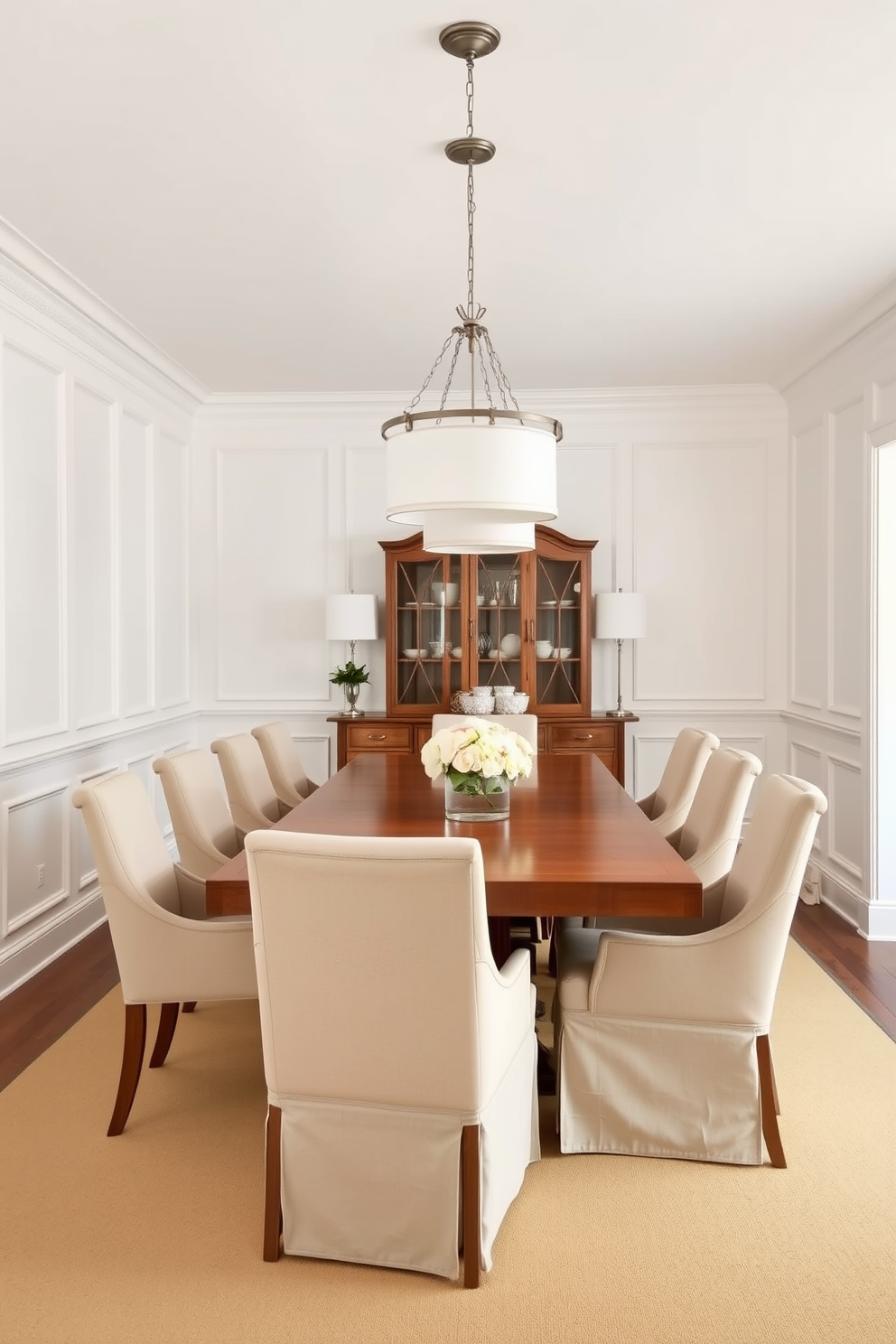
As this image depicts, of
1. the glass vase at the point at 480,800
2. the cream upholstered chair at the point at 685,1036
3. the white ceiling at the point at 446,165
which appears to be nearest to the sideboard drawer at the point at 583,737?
the white ceiling at the point at 446,165

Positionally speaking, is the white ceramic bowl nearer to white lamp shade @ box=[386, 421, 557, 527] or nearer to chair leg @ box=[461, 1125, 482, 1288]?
white lamp shade @ box=[386, 421, 557, 527]

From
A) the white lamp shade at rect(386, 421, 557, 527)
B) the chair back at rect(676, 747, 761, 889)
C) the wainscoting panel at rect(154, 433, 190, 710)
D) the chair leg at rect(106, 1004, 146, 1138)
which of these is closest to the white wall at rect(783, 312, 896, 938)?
the chair back at rect(676, 747, 761, 889)

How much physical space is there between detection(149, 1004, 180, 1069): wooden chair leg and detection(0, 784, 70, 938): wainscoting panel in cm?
96

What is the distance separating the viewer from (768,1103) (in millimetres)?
2480

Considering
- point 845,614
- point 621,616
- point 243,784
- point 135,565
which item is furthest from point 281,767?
point 845,614

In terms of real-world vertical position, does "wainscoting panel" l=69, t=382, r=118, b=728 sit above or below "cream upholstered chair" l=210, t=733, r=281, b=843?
above

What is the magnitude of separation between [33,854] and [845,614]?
3.76m

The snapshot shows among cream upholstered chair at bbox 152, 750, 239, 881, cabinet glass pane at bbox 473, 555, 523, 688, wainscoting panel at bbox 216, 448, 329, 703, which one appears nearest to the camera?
cream upholstered chair at bbox 152, 750, 239, 881

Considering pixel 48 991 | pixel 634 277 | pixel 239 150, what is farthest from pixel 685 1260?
pixel 634 277

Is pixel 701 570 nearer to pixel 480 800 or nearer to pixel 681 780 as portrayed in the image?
pixel 681 780

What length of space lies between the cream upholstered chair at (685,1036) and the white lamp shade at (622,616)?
3.11m

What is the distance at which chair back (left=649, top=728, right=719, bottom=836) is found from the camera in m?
3.70

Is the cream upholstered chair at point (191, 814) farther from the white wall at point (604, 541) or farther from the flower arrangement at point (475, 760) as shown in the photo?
the white wall at point (604, 541)

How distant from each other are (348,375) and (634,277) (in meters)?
2.00
